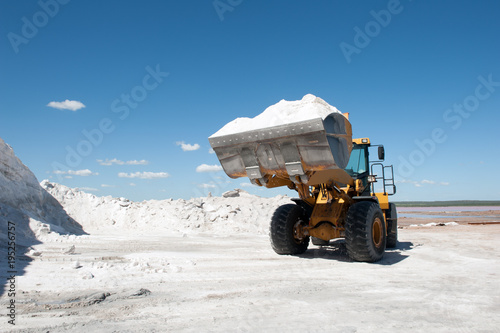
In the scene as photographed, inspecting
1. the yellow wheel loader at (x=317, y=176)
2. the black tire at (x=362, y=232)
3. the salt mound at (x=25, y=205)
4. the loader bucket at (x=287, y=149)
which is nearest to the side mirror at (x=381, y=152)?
the yellow wheel loader at (x=317, y=176)

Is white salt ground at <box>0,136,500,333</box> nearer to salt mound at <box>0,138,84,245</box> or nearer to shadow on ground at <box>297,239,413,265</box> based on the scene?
shadow on ground at <box>297,239,413,265</box>

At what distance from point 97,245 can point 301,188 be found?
7.13 meters

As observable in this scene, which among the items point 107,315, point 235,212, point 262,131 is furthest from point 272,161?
point 235,212

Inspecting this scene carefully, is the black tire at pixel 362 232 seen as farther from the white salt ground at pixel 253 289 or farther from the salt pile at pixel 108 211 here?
the salt pile at pixel 108 211

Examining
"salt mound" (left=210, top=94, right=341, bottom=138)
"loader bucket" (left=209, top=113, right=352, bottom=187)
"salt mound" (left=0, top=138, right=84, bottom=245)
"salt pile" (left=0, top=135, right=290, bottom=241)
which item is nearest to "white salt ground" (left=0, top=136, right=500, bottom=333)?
"salt mound" (left=0, top=138, right=84, bottom=245)

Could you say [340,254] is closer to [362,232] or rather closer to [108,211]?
[362,232]

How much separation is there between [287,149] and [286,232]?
9.07 feet

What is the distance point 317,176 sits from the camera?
7.51 metres

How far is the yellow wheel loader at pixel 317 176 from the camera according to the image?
6.71 meters

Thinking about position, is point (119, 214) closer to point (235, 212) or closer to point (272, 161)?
point (235, 212)

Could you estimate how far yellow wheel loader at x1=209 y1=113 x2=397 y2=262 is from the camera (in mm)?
6711

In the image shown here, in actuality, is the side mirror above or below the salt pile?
above

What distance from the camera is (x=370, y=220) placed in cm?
766

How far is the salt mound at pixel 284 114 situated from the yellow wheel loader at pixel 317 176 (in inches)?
6.0
